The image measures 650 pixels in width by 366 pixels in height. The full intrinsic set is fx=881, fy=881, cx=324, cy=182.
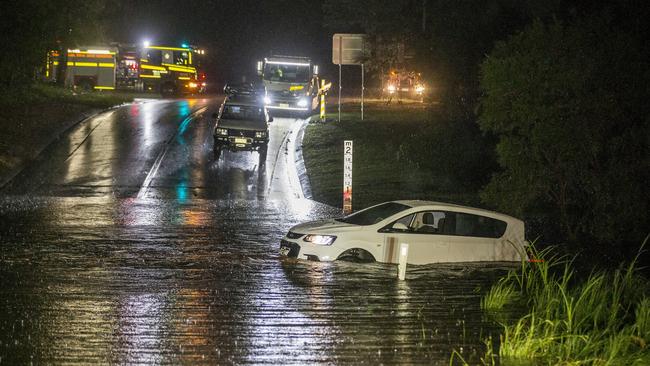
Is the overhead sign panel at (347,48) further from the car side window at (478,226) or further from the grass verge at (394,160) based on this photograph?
the car side window at (478,226)

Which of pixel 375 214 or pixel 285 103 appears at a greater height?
pixel 285 103

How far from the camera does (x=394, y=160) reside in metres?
30.1

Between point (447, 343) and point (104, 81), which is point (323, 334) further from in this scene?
point (104, 81)

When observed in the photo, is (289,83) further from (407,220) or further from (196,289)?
(196,289)

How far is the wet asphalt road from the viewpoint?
952 cm

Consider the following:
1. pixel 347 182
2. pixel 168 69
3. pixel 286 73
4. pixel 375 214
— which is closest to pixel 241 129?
pixel 347 182

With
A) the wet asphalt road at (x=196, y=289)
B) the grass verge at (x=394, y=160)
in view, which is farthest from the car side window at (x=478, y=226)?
the grass verge at (x=394, y=160)

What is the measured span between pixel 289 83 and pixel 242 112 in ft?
40.9

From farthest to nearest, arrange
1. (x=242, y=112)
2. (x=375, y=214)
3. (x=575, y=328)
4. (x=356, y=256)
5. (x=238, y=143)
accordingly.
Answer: (x=242, y=112) < (x=238, y=143) < (x=375, y=214) < (x=356, y=256) < (x=575, y=328)

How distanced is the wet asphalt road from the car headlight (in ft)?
1.51

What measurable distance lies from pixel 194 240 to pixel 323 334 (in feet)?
26.0

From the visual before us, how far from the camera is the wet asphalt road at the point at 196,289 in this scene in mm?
9523

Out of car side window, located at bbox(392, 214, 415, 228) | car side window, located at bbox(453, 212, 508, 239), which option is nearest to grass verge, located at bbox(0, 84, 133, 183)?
car side window, located at bbox(392, 214, 415, 228)

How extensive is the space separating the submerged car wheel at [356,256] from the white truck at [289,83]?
2876cm
